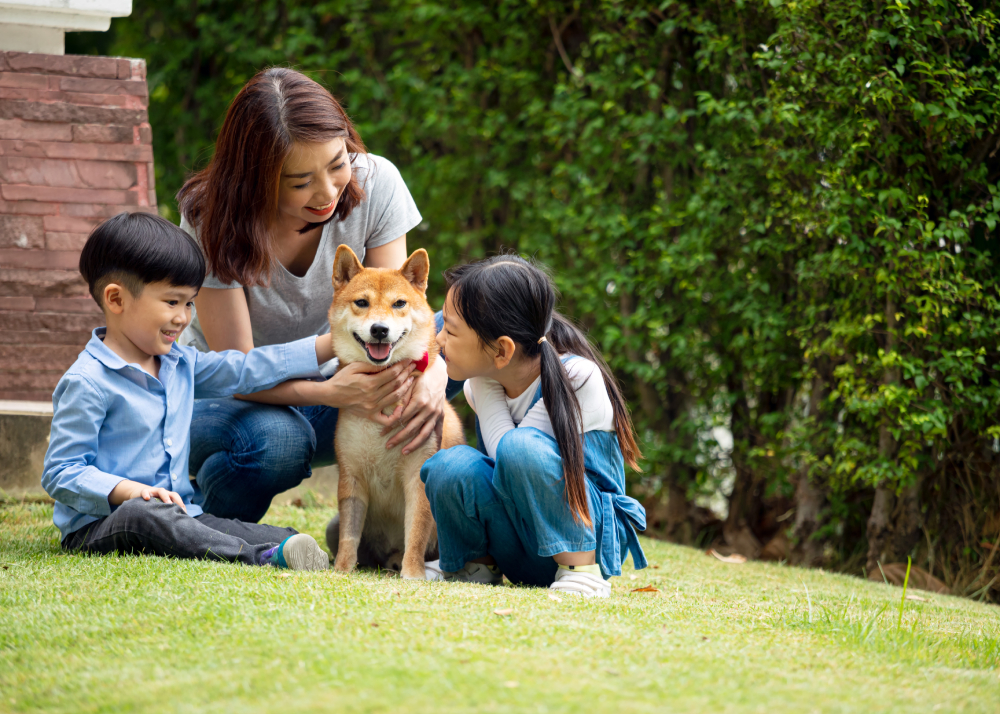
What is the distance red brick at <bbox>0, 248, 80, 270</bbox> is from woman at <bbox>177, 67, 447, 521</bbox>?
136 centimetres

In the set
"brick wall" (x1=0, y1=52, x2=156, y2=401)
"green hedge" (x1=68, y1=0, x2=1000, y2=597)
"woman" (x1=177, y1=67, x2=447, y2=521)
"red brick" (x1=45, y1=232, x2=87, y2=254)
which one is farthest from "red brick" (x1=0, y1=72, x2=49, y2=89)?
"green hedge" (x1=68, y1=0, x2=1000, y2=597)

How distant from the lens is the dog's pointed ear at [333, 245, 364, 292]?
2928 millimetres

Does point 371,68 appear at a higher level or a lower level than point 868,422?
higher

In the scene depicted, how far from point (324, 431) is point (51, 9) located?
279 cm

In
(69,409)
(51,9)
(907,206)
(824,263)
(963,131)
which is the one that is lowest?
(69,409)

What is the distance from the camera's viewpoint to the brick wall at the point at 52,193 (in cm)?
423

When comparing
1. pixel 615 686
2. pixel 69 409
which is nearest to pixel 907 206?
pixel 615 686

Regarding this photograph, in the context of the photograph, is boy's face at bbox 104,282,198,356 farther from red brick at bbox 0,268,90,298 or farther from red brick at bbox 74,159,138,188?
red brick at bbox 74,159,138,188

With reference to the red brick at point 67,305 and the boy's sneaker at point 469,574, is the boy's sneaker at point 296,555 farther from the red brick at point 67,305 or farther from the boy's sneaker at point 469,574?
the red brick at point 67,305

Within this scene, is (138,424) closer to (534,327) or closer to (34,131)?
(534,327)

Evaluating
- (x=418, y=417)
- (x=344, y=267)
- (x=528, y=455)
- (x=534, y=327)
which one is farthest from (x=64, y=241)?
(x=528, y=455)

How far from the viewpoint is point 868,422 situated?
13.2 feet

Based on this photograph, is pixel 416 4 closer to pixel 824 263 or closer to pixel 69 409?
pixel 824 263

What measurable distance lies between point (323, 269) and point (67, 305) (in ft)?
5.92
